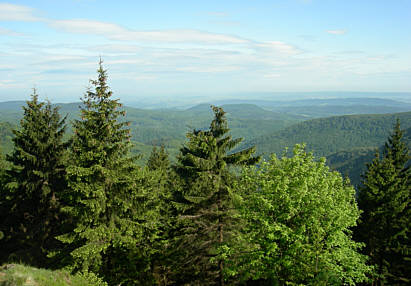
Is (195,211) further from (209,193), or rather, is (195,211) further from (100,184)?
(100,184)

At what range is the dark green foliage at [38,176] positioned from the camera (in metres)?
19.0

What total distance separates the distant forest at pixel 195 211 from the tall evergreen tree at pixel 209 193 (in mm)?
68

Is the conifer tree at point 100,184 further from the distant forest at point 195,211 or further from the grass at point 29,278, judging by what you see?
the grass at point 29,278

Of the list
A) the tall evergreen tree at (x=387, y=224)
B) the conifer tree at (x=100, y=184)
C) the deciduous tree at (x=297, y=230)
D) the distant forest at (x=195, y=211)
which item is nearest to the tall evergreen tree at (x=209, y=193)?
the distant forest at (x=195, y=211)

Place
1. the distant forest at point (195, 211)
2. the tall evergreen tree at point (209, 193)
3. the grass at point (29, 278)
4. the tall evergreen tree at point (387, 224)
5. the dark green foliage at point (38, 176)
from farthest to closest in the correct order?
1. the tall evergreen tree at point (387, 224)
2. the dark green foliage at point (38, 176)
3. the tall evergreen tree at point (209, 193)
4. the distant forest at point (195, 211)
5. the grass at point (29, 278)

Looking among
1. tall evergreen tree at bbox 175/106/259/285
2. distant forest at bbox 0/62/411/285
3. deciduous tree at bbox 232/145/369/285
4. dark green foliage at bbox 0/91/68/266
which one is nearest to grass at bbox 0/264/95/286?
distant forest at bbox 0/62/411/285

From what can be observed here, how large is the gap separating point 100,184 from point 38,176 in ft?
27.1

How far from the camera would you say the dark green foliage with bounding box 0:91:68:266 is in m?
19.0

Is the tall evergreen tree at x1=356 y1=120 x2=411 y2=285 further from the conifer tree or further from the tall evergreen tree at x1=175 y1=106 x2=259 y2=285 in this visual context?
the conifer tree

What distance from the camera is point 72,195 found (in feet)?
45.9

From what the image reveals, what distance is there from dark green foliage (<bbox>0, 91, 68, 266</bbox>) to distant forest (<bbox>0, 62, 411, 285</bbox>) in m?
0.08

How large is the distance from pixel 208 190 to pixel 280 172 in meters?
4.59

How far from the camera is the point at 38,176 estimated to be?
19.4m

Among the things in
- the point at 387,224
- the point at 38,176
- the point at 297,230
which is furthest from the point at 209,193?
the point at 387,224
